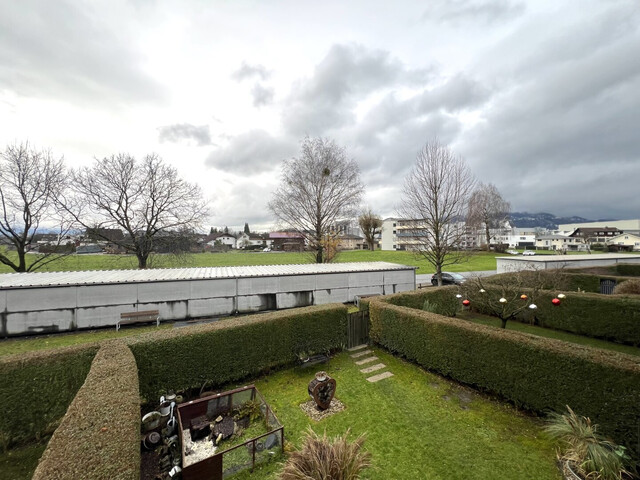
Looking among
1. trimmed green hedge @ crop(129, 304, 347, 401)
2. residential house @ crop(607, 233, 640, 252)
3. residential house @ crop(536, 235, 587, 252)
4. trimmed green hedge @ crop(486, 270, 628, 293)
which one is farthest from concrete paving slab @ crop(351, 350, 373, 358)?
residential house @ crop(607, 233, 640, 252)

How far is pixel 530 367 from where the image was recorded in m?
6.58

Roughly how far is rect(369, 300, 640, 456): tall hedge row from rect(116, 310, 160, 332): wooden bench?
38.9 feet

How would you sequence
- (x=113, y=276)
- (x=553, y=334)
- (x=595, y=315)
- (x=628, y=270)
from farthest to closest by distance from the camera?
(x=628, y=270) → (x=113, y=276) → (x=553, y=334) → (x=595, y=315)

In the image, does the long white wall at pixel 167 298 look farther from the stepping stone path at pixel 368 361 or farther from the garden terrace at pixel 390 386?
the garden terrace at pixel 390 386

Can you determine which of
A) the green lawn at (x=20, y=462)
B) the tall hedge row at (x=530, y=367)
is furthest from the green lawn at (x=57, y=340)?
the tall hedge row at (x=530, y=367)

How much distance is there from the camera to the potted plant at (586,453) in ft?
14.0

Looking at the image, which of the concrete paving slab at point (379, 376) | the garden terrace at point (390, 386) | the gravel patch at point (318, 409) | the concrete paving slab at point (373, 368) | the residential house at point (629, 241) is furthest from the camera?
the residential house at point (629, 241)

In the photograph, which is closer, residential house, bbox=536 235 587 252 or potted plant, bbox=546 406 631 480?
potted plant, bbox=546 406 631 480

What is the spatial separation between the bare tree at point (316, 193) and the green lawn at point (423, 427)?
58.4 feet

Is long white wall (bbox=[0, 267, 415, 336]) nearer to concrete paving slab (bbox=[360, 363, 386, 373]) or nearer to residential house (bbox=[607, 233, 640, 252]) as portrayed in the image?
concrete paving slab (bbox=[360, 363, 386, 373])

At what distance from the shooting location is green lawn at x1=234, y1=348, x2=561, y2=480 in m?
5.04

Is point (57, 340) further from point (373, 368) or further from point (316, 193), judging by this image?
point (316, 193)

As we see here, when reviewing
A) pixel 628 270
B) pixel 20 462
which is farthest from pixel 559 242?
pixel 20 462

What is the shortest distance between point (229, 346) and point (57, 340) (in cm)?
931
